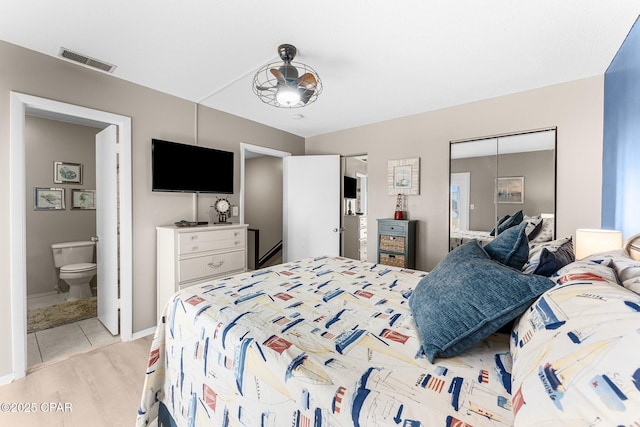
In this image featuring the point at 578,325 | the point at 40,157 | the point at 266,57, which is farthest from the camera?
the point at 40,157

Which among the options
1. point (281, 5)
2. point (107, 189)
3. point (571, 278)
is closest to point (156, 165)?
point (107, 189)

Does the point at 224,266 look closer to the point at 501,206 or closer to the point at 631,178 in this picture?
the point at 501,206

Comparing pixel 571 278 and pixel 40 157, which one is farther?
pixel 40 157

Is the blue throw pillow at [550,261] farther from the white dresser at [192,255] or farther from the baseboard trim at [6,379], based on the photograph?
the baseboard trim at [6,379]

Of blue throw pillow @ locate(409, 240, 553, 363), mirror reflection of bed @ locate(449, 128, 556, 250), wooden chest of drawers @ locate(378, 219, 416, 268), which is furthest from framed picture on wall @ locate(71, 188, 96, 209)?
mirror reflection of bed @ locate(449, 128, 556, 250)

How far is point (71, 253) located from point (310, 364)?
4.25 meters

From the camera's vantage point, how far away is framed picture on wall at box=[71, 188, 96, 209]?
151 inches

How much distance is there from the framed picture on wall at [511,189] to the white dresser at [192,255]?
9.56ft

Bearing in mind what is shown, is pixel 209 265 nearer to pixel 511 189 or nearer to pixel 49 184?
pixel 49 184

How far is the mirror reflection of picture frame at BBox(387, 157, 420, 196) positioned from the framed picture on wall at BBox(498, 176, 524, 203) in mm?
887

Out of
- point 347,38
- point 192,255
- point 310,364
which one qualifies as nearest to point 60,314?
point 192,255

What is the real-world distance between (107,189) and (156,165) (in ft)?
1.78

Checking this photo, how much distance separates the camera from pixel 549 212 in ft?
8.86

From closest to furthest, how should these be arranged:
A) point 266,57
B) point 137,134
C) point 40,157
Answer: point 266,57
point 137,134
point 40,157
